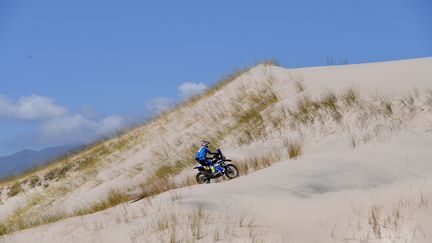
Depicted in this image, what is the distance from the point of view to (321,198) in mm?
6840

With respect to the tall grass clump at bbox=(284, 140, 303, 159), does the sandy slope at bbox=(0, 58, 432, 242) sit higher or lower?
lower

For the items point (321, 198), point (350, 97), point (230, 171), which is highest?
point (350, 97)

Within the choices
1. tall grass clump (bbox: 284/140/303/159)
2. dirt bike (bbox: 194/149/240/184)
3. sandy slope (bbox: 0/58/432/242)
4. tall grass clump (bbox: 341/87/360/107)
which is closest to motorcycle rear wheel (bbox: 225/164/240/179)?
dirt bike (bbox: 194/149/240/184)

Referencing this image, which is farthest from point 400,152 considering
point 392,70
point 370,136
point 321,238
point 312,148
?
point 392,70

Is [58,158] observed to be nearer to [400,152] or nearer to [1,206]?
[1,206]

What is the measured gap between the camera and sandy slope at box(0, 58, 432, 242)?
5.50 m

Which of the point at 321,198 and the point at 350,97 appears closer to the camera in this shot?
the point at 321,198

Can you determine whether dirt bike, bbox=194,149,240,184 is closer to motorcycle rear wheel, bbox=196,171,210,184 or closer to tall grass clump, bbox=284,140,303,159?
motorcycle rear wheel, bbox=196,171,210,184

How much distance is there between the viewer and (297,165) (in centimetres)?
A: 797

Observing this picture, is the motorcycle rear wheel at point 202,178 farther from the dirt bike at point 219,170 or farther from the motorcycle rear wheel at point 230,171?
the motorcycle rear wheel at point 230,171

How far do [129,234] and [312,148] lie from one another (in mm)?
4912

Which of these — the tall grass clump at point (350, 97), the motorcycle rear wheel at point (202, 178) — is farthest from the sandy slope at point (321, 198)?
the motorcycle rear wheel at point (202, 178)

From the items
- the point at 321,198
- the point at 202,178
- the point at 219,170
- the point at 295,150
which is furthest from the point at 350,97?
the point at 321,198

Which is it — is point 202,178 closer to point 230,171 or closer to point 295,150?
point 230,171
